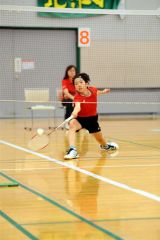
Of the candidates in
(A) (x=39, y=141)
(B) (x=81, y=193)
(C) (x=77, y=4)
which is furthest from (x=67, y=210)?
(C) (x=77, y=4)

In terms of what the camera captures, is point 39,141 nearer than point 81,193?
No

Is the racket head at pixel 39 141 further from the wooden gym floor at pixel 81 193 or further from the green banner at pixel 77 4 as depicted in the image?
the green banner at pixel 77 4

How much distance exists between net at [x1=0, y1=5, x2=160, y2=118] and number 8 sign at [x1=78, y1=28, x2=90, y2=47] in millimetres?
171

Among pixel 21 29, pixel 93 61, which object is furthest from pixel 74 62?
pixel 21 29

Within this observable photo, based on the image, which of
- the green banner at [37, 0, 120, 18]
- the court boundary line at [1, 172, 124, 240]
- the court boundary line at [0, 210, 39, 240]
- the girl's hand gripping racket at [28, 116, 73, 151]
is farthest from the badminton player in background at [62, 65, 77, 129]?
the court boundary line at [0, 210, 39, 240]

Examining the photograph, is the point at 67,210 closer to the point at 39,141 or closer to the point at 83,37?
the point at 39,141

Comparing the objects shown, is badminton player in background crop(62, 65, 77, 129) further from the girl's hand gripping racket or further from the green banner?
the green banner

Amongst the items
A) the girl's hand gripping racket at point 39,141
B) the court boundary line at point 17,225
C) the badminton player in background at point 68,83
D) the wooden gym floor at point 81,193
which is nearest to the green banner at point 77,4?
the badminton player in background at point 68,83

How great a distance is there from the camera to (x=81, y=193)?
24.1 feet

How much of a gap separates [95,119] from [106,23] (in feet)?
41.5

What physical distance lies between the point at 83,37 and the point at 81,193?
659 inches

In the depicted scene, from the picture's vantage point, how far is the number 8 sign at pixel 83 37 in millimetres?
23484

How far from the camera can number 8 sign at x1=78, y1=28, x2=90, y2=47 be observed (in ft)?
77.0

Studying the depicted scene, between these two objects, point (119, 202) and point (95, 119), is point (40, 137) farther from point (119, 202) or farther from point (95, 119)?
point (119, 202)
